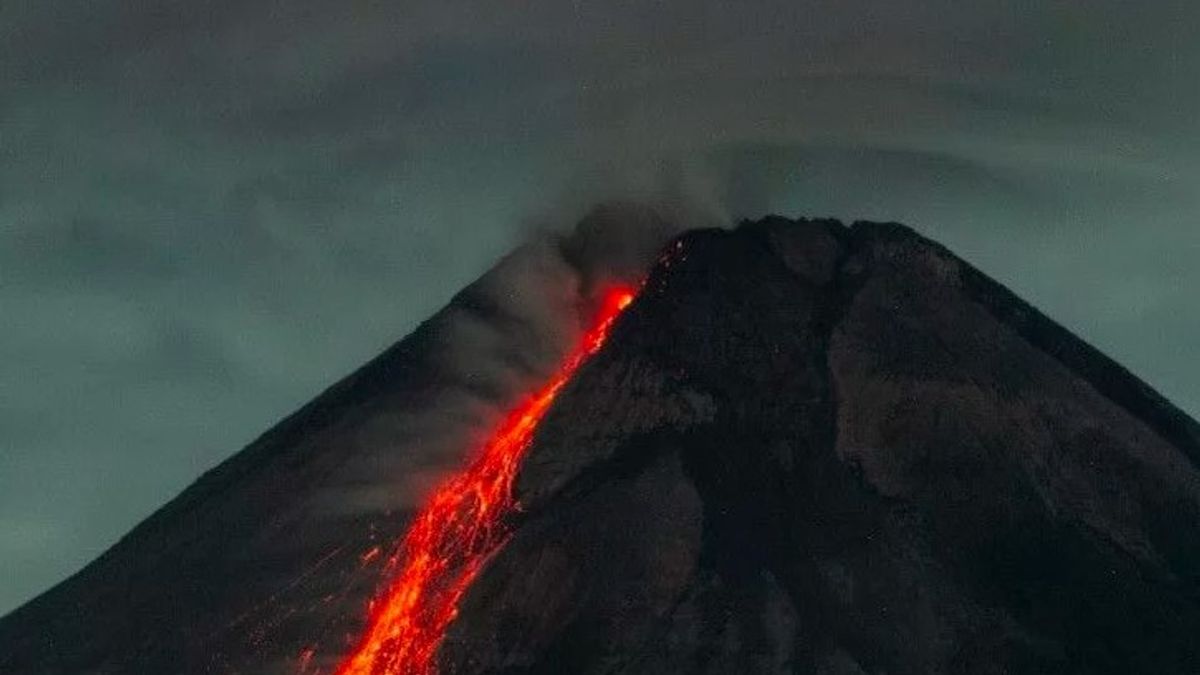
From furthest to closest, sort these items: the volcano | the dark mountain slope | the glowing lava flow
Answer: the glowing lava flow → the volcano → the dark mountain slope

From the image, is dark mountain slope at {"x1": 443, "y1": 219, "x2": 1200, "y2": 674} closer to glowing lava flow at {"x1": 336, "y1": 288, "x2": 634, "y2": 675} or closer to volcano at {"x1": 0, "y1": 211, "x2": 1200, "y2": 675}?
volcano at {"x1": 0, "y1": 211, "x2": 1200, "y2": 675}

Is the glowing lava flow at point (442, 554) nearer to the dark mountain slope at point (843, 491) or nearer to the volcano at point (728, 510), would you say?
the volcano at point (728, 510)

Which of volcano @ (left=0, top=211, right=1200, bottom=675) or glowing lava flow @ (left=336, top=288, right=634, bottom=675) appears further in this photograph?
glowing lava flow @ (left=336, top=288, right=634, bottom=675)

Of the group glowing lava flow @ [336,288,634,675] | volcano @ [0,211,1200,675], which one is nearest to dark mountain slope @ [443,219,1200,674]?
volcano @ [0,211,1200,675]

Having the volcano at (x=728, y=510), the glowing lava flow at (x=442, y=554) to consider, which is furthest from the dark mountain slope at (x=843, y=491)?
the glowing lava flow at (x=442, y=554)

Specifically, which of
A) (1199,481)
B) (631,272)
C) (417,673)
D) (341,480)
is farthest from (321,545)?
(1199,481)

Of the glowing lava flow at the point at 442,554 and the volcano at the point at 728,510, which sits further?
the glowing lava flow at the point at 442,554

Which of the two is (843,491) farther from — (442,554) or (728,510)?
(442,554)
